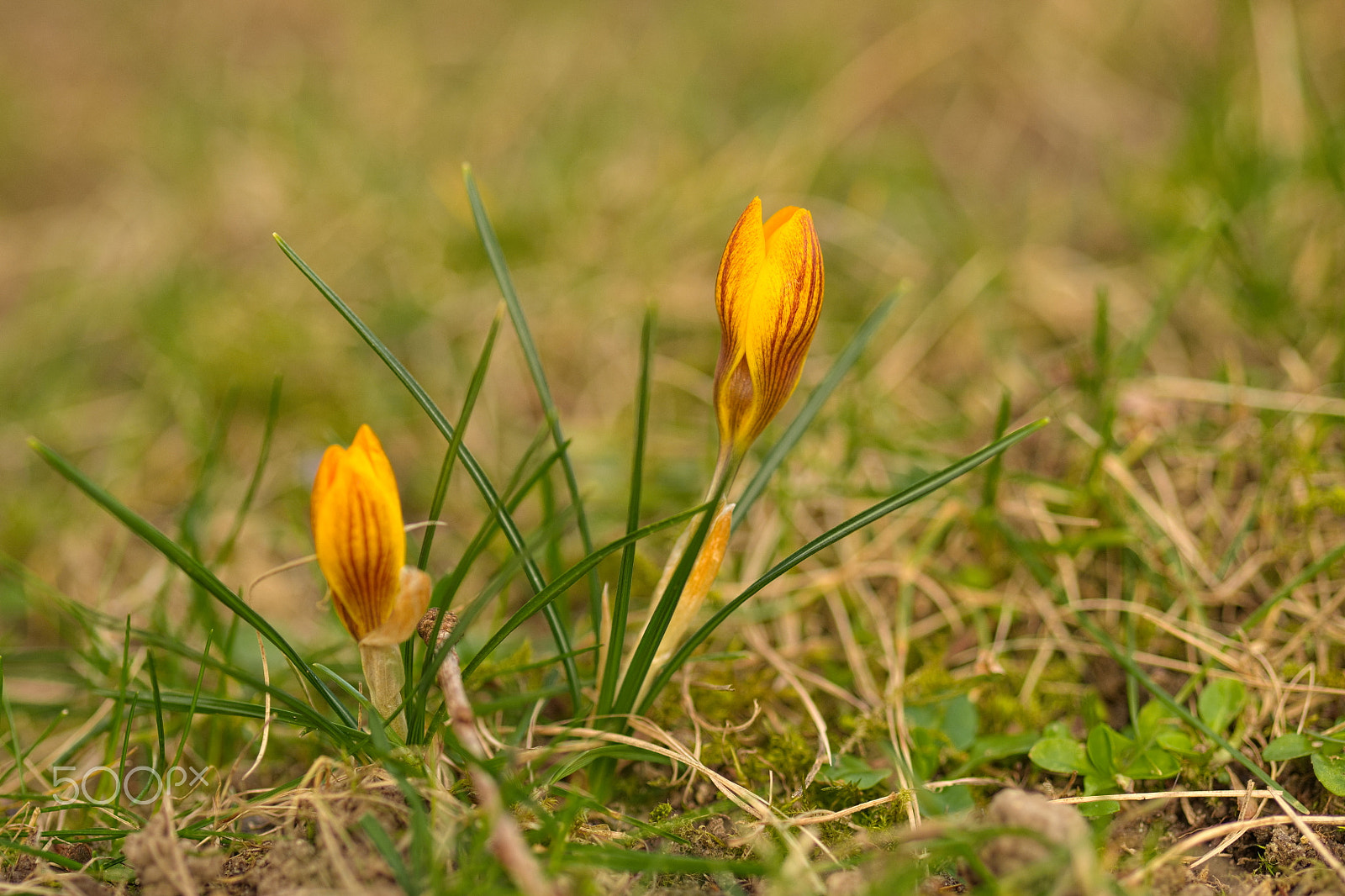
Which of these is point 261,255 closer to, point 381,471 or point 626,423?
point 626,423

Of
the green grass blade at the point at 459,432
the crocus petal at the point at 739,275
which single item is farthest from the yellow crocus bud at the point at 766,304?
the green grass blade at the point at 459,432

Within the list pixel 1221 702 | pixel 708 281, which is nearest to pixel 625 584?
pixel 1221 702

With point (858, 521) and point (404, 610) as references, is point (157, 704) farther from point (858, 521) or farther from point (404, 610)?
point (858, 521)

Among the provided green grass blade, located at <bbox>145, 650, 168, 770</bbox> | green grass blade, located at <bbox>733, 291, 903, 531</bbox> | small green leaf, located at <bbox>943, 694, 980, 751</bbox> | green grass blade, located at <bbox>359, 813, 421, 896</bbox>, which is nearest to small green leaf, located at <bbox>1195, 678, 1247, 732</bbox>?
small green leaf, located at <bbox>943, 694, 980, 751</bbox>

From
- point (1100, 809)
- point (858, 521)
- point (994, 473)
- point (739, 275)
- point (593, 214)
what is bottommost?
point (1100, 809)

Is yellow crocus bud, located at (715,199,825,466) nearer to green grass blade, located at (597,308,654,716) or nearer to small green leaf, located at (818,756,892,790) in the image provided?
green grass blade, located at (597,308,654,716)
